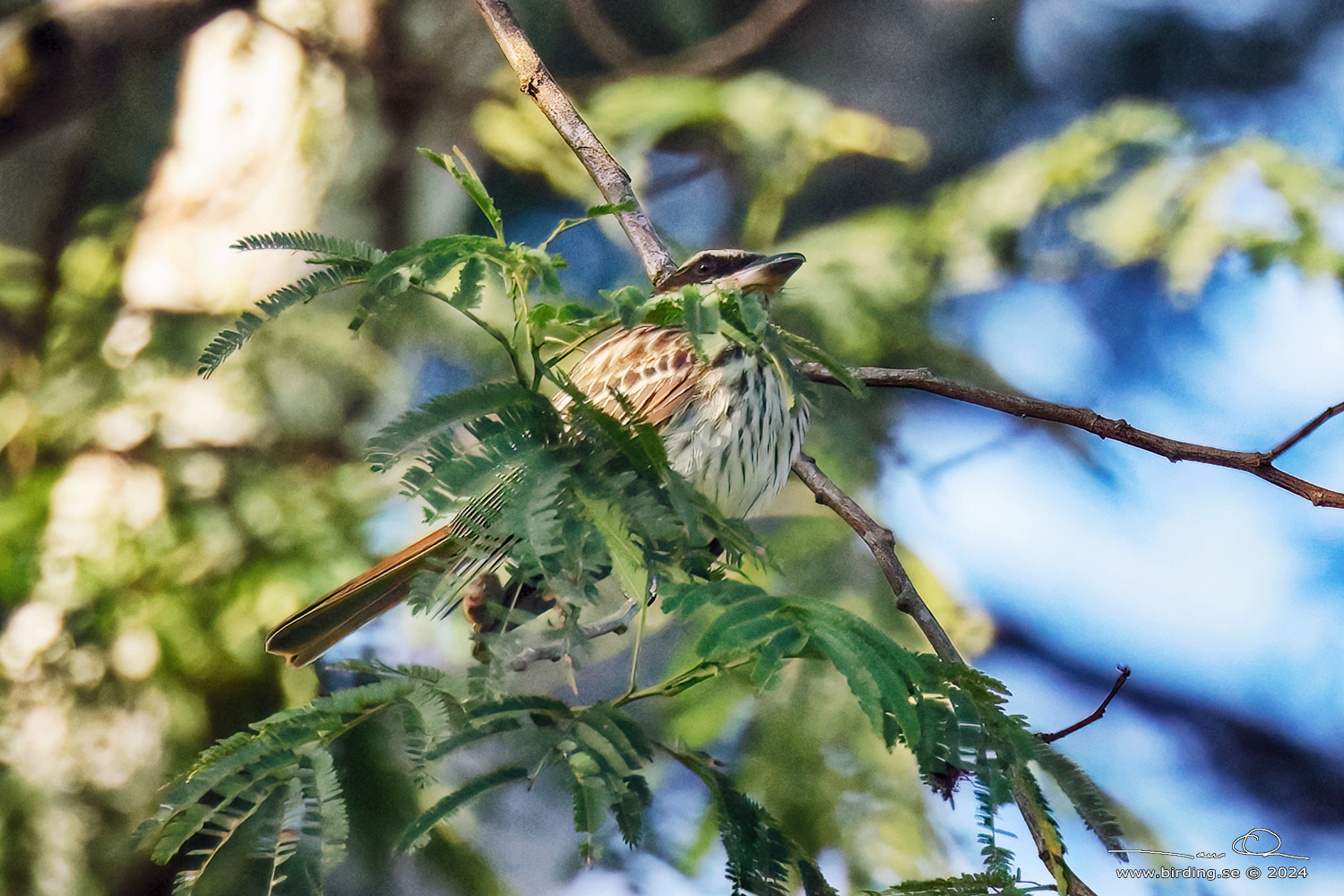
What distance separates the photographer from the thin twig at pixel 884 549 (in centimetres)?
147

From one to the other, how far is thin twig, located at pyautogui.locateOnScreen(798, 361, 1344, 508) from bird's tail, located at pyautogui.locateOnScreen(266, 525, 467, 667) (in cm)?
62

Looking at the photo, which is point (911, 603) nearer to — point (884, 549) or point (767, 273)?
point (884, 549)

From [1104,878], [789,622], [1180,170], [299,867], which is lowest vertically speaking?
[1104,878]

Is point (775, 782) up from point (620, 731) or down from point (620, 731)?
down

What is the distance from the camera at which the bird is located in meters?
1.55

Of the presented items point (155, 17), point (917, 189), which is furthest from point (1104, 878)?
point (155, 17)

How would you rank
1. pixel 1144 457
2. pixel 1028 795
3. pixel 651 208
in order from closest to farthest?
1. pixel 1028 795
2. pixel 1144 457
3. pixel 651 208

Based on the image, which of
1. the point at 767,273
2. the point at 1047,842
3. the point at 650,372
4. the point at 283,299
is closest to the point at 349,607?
the point at 650,372

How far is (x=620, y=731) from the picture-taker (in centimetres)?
88

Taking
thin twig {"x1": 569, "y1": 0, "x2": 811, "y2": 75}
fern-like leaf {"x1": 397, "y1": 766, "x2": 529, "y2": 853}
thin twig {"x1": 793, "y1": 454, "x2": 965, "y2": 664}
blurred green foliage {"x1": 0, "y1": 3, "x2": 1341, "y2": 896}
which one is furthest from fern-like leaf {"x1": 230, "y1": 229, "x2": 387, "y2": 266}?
thin twig {"x1": 569, "y1": 0, "x2": 811, "y2": 75}

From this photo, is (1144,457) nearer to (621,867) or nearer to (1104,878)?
(1104,878)

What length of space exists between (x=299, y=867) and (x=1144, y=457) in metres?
1.54
